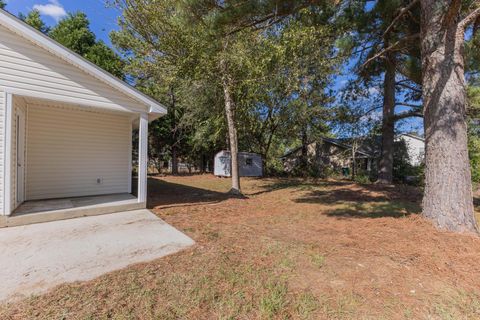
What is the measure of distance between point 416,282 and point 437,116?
10.4 ft

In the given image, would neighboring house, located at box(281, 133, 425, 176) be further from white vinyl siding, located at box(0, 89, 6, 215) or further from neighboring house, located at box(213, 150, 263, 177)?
white vinyl siding, located at box(0, 89, 6, 215)

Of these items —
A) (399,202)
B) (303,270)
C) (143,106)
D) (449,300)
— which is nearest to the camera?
(449,300)

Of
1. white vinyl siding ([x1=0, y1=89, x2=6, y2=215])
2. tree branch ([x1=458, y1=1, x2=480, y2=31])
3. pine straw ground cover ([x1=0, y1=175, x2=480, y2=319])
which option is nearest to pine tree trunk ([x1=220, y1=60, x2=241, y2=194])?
pine straw ground cover ([x1=0, y1=175, x2=480, y2=319])

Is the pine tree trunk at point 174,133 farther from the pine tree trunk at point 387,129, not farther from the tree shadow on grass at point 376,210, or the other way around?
the tree shadow on grass at point 376,210

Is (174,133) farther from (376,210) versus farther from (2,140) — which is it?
(376,210)

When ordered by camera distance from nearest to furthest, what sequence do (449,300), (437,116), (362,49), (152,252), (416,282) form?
(449,300) < (416,282) < (152,252) < (437,116) < (362,49)

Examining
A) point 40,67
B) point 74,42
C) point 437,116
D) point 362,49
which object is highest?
point 74,42

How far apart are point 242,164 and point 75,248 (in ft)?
44.8

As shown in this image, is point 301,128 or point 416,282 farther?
point 301,128

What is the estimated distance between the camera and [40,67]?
4.55 m

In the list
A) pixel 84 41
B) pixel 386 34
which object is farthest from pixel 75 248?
pixel 84 41

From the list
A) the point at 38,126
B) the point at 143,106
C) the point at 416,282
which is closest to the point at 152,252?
the point at 416,282

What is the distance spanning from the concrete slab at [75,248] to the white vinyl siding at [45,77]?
7.99 feet

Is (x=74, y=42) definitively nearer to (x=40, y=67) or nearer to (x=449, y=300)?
(x=40, y=67)
